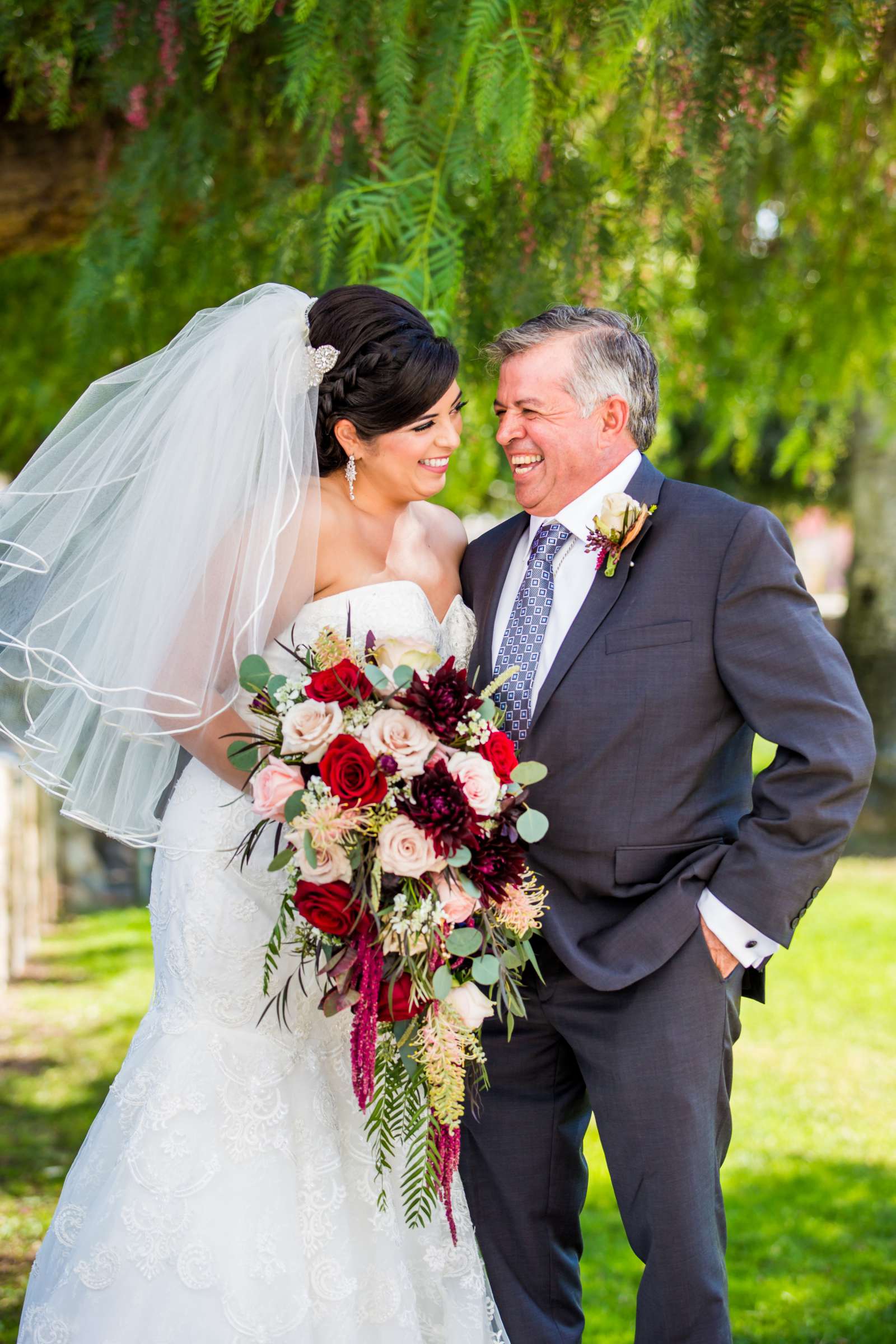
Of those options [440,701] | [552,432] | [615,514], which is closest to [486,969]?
[440,701]

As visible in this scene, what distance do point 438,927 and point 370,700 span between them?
1.43 ft

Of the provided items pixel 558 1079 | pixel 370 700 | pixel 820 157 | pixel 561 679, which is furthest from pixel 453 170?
pixel 820 157

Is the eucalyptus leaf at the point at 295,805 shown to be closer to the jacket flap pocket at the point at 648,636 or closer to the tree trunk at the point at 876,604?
the jacket flap pocket at the point at 648,636

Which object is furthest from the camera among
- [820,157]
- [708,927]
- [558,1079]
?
[820,157]

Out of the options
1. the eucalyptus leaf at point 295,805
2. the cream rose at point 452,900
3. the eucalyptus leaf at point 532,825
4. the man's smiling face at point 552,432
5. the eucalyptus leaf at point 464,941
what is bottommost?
the eucalyptus leaf at point 464,941

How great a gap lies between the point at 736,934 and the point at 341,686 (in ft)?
3.29

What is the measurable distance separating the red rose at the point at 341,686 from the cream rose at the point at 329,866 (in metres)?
0.26

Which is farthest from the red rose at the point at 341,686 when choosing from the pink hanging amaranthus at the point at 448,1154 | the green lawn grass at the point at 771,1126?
the green lawn grass at the point at 771,1126

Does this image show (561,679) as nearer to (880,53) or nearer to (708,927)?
(708,927)

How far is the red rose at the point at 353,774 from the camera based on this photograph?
2289mm

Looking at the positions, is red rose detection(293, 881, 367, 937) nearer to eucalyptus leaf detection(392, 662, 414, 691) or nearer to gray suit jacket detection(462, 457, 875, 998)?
eucalyptus leaf detection(392, 662, 414, 691)

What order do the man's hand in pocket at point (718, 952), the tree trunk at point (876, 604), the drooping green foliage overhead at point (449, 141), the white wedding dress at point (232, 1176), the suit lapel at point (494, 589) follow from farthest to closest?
the tree trunk at point (876, 604)
the drooping green foliage overhead at point (449, 141)
the suit lapel at point (494, 589)
the man's hand in pocket at point (718, 952)
the white wedding dress at point (232, 1176)

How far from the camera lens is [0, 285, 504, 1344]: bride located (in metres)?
2.67

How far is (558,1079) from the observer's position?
10.00 feet
